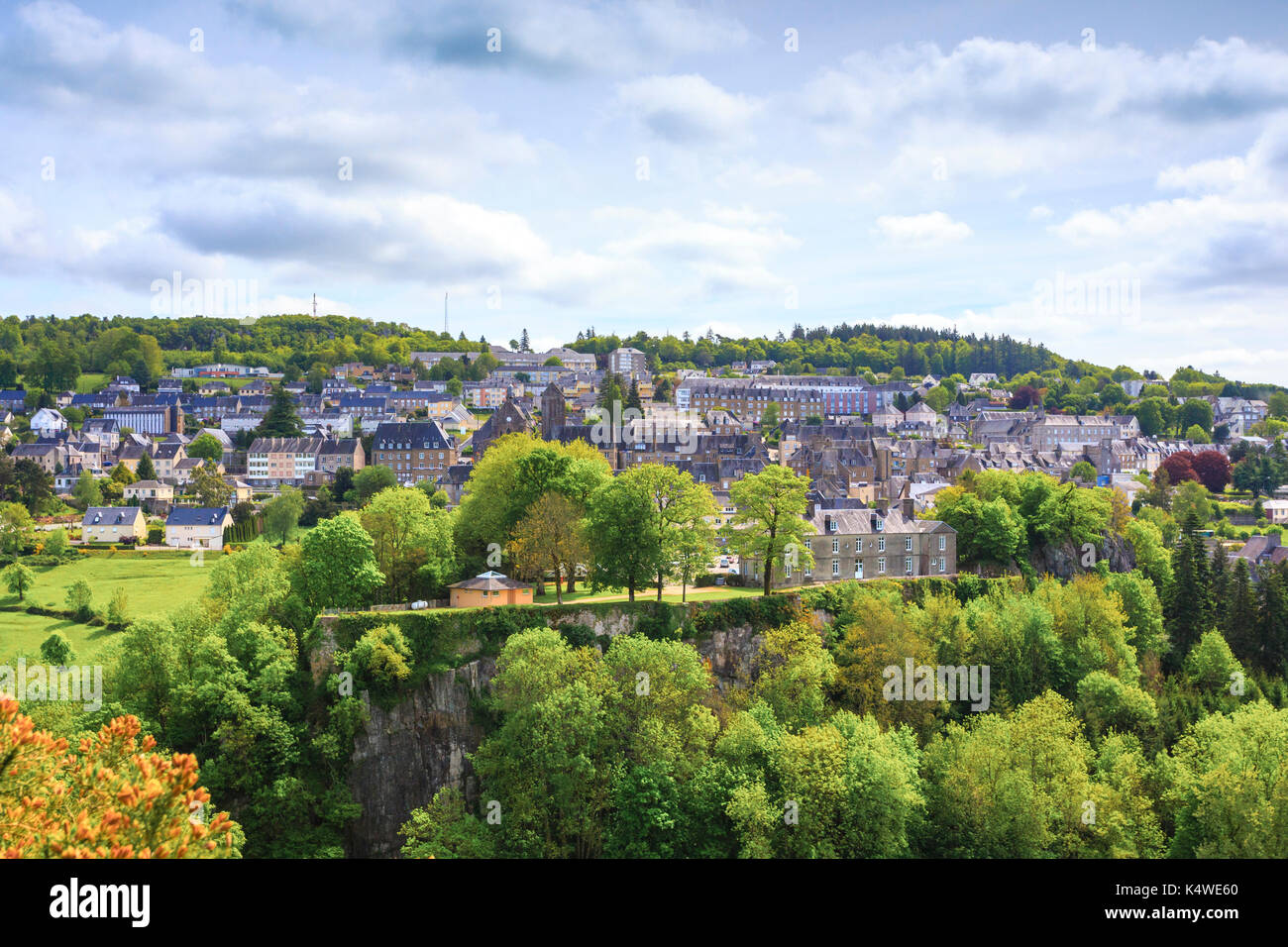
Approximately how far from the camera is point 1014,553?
50281mm

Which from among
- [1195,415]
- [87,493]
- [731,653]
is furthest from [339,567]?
[1195,415]

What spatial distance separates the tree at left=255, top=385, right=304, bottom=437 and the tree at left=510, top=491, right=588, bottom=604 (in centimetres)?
6763

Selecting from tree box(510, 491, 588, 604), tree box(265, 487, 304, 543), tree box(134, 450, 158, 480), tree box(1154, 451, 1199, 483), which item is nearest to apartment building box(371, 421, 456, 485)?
tree box(134, 450, 158, 480)

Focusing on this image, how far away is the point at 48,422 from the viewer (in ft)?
353

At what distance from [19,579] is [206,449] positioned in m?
47.3

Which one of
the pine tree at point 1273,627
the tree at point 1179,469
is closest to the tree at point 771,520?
the pine tree at point 1273,627

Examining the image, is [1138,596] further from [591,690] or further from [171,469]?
[171,469]

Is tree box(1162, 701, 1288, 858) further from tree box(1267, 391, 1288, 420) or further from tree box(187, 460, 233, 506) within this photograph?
tree box(1267, 391, 1288, 420)

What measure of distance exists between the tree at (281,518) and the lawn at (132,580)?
4980mm

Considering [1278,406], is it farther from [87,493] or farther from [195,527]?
[87,493]
